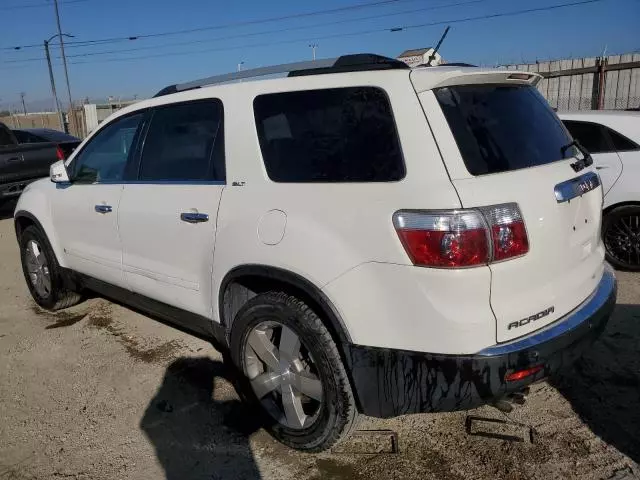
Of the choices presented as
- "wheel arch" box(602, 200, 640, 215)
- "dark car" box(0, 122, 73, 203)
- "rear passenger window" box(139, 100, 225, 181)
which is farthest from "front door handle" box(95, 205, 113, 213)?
"dark car" box(0, 122, 73, 203)

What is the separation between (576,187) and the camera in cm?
258

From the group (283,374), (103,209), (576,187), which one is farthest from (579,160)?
(103,209)

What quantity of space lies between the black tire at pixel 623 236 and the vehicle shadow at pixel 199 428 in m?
4.09

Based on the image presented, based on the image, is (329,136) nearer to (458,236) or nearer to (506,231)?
(458,236)

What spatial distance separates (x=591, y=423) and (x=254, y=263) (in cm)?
207

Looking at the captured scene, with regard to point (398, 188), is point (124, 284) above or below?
below

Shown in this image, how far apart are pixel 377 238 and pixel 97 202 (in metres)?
2.56

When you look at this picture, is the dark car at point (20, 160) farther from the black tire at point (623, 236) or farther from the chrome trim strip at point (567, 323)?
the chrome trim strip at point (567, 323)

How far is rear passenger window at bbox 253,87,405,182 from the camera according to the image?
2.37 metres

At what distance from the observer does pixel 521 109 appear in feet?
8.78

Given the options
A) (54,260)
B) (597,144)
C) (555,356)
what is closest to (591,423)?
(555,356)

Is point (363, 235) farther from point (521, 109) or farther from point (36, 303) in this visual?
point (36, 303)

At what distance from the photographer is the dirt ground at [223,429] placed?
2.70 metres

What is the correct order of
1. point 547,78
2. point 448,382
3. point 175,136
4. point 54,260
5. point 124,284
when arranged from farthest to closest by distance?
point 547,78
point 54,260
point 124,284
point 175,136
point 448,382
